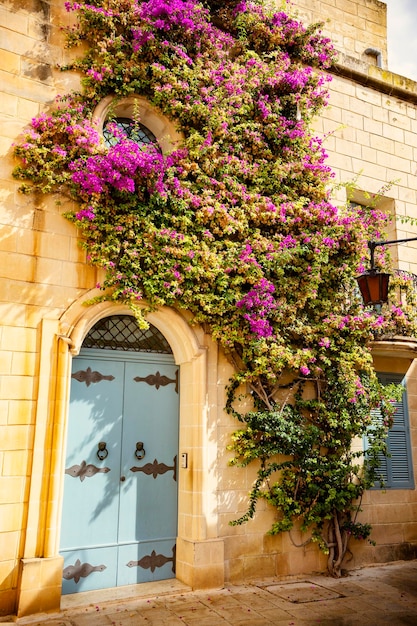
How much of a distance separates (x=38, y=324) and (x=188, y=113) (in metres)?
3.25

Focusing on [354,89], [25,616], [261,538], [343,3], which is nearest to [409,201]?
[354,89]

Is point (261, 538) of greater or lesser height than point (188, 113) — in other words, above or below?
below

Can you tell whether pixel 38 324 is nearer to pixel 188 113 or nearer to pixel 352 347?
pixel 188 113

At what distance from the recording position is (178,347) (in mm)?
6324

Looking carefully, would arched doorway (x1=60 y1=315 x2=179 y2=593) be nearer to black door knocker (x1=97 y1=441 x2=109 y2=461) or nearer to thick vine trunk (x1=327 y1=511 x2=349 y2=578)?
black door knocker (x1=97 y1=441 x2=109 y2=461)

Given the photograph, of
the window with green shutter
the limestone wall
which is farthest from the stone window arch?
the window with green shutter

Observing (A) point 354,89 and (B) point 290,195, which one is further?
(A) point 354,89

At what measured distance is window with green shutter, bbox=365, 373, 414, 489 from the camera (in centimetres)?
A: 739

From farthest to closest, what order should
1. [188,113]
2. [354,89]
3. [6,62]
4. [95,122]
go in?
[354,89], [188,113], [95,122], [6,62]

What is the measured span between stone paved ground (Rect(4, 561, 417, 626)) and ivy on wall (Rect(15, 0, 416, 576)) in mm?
657

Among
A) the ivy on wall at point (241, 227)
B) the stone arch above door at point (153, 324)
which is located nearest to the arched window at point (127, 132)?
the ivy on wall at point (241, 227)

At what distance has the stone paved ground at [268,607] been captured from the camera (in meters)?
4.71

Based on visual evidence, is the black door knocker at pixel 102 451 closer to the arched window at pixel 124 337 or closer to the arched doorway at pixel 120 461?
the arched doorway at pixel 120 461

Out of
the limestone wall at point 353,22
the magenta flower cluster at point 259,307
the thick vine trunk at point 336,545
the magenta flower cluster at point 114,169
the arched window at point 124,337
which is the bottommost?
the thick vine trunk at point 336,545
